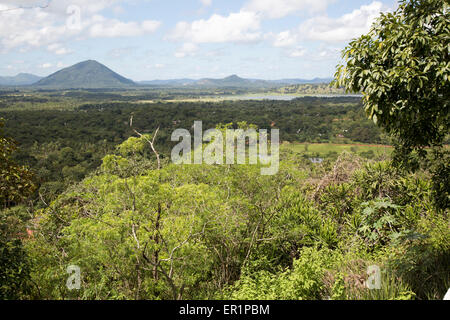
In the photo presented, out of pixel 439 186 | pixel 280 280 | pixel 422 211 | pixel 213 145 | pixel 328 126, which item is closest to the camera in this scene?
pixel 439 186

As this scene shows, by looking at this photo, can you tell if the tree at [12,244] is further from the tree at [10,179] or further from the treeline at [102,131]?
the treeline at [102,131]

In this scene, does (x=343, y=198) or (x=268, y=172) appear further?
(x=343, y=198)

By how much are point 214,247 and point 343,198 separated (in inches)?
141

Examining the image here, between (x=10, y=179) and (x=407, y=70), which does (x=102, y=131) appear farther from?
(x=407, y=70)

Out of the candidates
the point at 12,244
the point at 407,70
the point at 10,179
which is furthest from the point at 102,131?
the point at 407,70

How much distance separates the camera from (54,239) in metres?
5.18

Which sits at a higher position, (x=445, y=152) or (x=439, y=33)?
(x=439, y=33)

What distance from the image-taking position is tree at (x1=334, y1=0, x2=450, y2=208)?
2895 mm

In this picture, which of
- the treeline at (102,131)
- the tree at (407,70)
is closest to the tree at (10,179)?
the tree at (407,70)

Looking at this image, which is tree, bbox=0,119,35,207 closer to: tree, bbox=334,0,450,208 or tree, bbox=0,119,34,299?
tree, bbox=0,119,34,299
